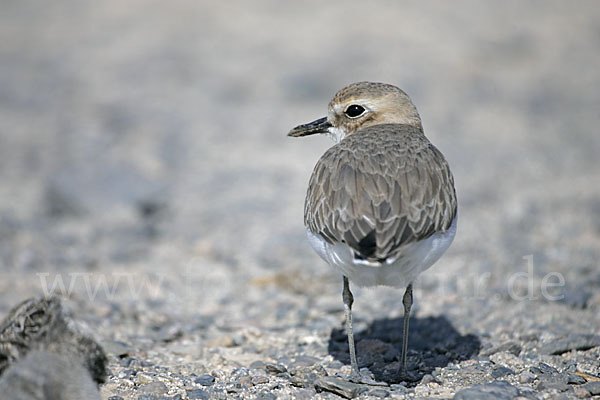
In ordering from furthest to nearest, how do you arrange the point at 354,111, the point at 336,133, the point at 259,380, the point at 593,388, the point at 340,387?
the point at 336,133 < the point at 354,111 < the point at 259,380 < the point at 340,387 < the point at 593,388

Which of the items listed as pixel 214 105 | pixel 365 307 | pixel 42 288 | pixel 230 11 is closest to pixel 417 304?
pixel 365 307

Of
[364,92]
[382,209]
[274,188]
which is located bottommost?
[382,209]

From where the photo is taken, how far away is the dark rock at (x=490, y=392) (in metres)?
4.25

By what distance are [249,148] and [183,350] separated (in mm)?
5177

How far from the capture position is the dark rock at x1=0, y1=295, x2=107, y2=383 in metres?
3.65

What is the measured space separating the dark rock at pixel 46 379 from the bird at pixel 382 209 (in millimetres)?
1719

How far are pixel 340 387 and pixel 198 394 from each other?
92 cm

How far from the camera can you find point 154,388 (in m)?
4.67

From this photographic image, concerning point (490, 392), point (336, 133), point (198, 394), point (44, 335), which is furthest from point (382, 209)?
point (44, 335)

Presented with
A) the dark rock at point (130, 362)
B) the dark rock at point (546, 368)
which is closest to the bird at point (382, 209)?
the dark rock at point (546, 368)

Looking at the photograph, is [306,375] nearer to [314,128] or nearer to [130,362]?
[130,362]

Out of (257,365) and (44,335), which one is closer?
(44,335)

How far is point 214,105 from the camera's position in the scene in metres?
12.0

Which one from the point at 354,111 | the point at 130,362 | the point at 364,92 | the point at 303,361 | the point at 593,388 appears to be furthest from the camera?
the point at 354,111
